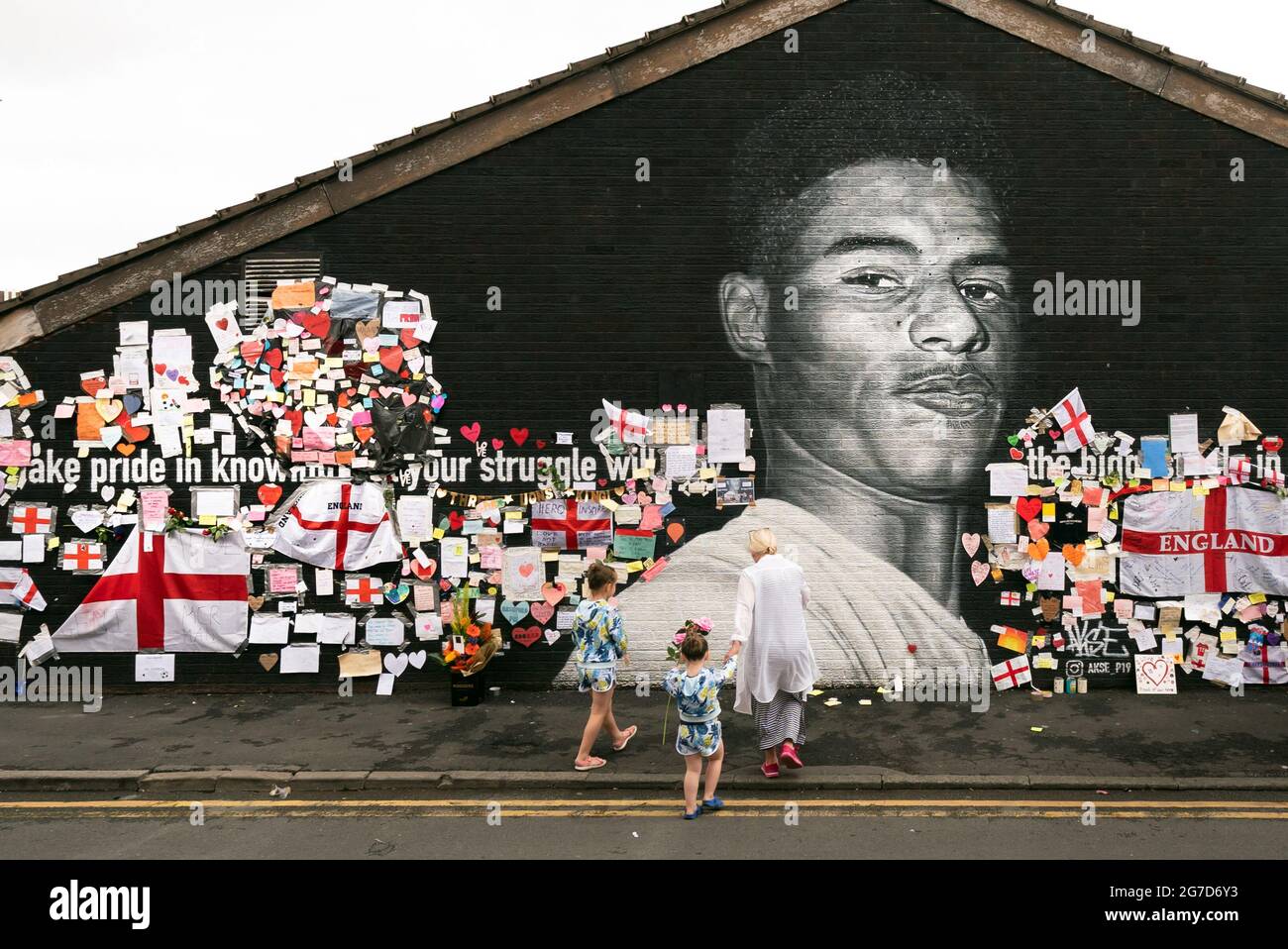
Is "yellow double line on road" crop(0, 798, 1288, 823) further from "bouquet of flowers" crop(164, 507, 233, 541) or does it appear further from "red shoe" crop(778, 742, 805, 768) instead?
"bouquet of flowers" crop(164, 507, 233, 541)

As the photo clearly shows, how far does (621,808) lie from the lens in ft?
23.7

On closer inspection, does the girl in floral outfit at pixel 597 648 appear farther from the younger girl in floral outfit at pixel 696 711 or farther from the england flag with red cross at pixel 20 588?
the england flag with red cross at pixel 20 588

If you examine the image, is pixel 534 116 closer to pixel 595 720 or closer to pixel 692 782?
pixel 595 720

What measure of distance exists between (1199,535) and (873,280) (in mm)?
4155

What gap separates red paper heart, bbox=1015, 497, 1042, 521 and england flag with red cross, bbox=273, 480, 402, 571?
6309 mm

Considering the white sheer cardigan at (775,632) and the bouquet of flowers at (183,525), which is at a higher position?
the bouquet of flowers at (183,525)

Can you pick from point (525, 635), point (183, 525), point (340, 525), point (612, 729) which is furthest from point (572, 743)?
point (183, 525)

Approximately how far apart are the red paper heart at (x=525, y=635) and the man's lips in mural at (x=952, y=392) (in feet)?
14.7

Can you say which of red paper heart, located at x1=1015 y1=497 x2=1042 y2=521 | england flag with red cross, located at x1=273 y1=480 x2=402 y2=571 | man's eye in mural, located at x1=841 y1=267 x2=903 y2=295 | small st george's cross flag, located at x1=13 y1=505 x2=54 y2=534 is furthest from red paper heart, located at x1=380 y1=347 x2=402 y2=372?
red paper heart, located at x1=1015 y1=497 x2=1042 y2=521

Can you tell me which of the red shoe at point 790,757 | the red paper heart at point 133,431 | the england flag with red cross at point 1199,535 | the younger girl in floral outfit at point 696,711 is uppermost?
the red paper heart at point 133,431

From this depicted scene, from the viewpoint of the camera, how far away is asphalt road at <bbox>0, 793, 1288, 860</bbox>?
6434 millimetres

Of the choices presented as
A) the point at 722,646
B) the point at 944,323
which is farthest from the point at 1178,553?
the point at 722,646

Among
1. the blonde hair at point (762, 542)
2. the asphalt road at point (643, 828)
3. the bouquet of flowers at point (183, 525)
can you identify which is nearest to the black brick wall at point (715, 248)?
the bouquet of flowers at point (183, 525)

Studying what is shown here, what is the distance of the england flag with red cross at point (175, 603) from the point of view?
1035cm
